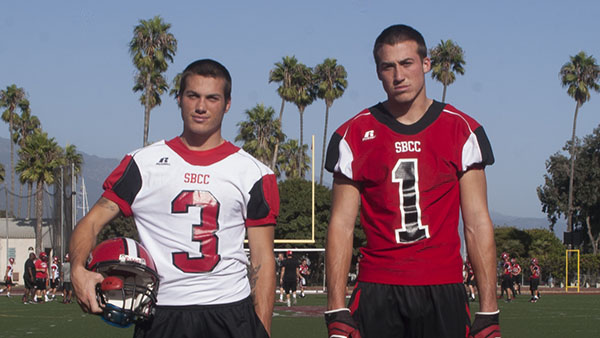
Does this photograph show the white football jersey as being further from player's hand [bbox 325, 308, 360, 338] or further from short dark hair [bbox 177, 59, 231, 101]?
player's hand [bbox 325, 308, 360, 338]

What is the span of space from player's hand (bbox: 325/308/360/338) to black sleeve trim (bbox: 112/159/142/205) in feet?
3.98

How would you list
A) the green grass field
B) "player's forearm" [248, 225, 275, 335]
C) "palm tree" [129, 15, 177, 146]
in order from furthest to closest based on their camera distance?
1. "palm tree" [129, 15, 177, 146]
2. the green grass field
3. "player's forearm" [248, 225, 275, 335]

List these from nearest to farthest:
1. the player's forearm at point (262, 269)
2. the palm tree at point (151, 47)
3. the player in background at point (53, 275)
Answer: the player's forearm at point (262, 269) → the player in background at point (53, 275) → the palm tree at point (151, 47)

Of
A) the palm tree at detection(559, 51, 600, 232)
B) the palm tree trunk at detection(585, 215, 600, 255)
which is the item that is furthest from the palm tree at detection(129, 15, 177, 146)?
the palm tree trunk at detection(585, 215, 600, 255)

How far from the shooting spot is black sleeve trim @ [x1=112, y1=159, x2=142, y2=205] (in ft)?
14.9

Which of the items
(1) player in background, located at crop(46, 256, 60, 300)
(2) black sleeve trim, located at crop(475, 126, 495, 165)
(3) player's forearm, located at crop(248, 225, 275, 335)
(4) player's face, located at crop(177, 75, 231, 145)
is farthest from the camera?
(1) player in background, located at crop(46, 256, 60, 300)

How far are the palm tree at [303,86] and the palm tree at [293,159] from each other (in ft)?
20.1

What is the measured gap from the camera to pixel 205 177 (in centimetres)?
458

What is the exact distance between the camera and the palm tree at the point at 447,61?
61.0 m

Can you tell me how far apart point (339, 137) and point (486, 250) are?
3.23 ft

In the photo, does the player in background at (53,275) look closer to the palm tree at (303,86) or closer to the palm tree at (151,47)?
the palm tree at (151,47)

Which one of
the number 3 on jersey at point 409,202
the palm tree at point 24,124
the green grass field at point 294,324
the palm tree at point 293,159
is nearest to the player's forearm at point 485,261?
the number 3 on jersey at point 409,202

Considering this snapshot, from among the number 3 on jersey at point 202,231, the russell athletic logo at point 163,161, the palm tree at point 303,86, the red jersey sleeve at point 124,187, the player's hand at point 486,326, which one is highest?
the palm tree at point 303,86

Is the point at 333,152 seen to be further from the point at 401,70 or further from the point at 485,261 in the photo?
the point at 485,261
